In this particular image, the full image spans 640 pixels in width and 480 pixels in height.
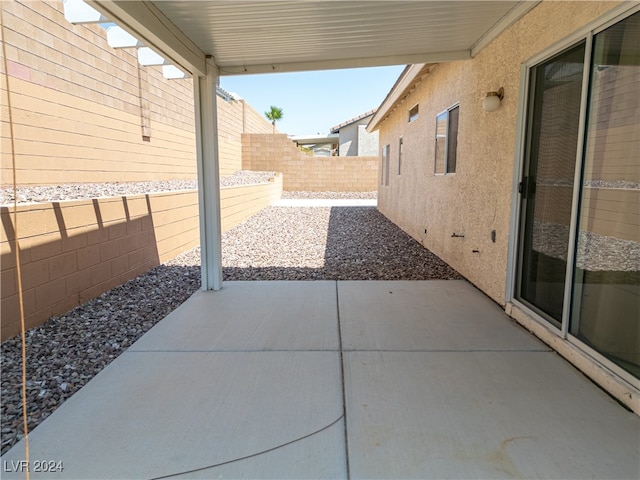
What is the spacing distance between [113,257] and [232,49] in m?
2.90

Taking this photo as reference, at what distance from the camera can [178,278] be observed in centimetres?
576

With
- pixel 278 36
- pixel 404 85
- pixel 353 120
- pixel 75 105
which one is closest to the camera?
pixel 278 36

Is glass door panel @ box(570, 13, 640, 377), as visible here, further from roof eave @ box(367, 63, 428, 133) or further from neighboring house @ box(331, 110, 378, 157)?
neighboring house @ box(331, 110, 378, 157)

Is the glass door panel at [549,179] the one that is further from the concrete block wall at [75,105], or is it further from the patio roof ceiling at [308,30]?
the concrete block wall at [75,105]

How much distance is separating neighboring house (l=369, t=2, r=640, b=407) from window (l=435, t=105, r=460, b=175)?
0.14 m

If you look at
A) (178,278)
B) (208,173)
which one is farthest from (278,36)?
(178,278)

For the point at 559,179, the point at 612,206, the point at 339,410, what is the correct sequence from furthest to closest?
the point at 559,179, the point at 612,206, the point at 339,410

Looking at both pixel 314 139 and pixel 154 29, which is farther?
pixel 314 139

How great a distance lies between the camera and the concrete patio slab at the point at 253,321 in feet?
11.7


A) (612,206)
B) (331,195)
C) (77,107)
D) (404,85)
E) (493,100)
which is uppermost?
(404,85)

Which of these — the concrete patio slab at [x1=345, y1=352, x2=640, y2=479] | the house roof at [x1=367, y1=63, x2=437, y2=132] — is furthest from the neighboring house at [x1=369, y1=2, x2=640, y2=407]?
the house roof at [x1=367, y1=63, x2=437, y2=132]

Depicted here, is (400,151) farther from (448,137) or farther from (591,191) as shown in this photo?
(591,191)

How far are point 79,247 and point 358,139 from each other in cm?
2435

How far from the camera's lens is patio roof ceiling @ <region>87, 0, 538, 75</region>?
11.7ft
